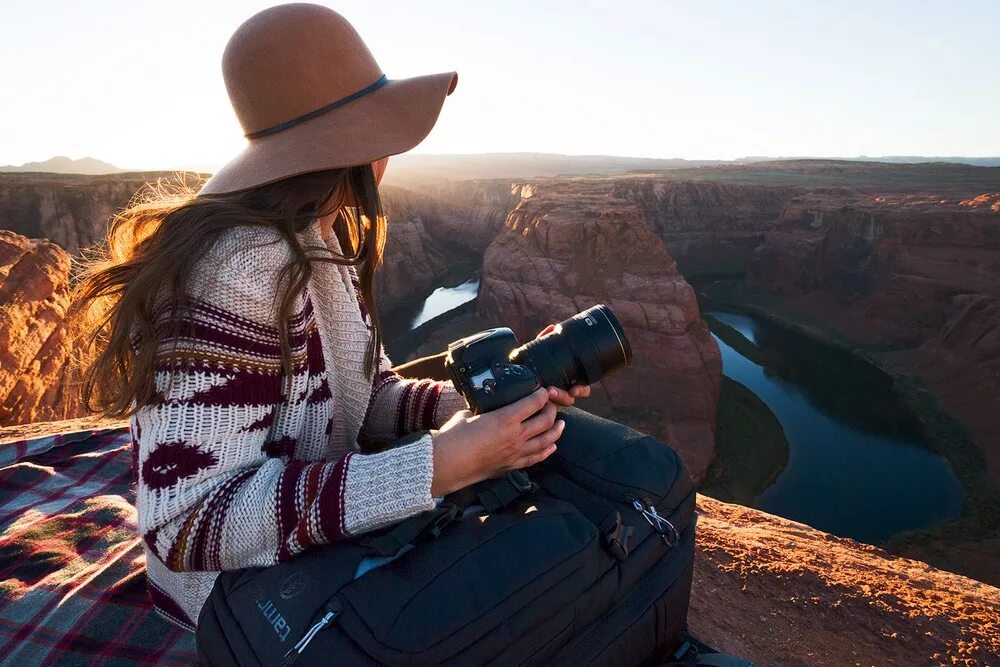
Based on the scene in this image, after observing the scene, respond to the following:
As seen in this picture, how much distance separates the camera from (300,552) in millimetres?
1306

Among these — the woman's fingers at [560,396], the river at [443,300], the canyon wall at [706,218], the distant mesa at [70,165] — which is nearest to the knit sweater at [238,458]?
the woman's fingers at [560,396]

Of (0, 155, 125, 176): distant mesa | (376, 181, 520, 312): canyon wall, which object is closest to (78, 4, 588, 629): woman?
(376, 181, 520, 312): canyon wall

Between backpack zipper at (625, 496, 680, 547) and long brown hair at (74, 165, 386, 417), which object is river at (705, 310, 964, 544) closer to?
backpack zipper at (625, 496, 680, 547)

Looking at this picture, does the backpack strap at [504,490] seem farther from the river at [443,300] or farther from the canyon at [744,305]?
the river at [443,300]

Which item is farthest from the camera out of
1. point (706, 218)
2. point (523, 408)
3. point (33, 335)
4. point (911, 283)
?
point (706, 218)

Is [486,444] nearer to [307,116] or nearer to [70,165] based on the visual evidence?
[307,116]

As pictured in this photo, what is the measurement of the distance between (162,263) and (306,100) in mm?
554

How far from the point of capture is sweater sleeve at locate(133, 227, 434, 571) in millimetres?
1231

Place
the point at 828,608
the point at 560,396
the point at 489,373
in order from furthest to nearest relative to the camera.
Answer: the point at 828,608, the point at 560,396, the point at 489,373

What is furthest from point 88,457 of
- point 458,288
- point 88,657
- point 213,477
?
point 458,288

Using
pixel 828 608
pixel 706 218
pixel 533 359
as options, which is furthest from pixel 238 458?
pixel 706 218

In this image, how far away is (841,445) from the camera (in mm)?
18547

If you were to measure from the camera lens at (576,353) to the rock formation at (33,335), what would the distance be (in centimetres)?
660

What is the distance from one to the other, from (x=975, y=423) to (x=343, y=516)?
23.5 meters
